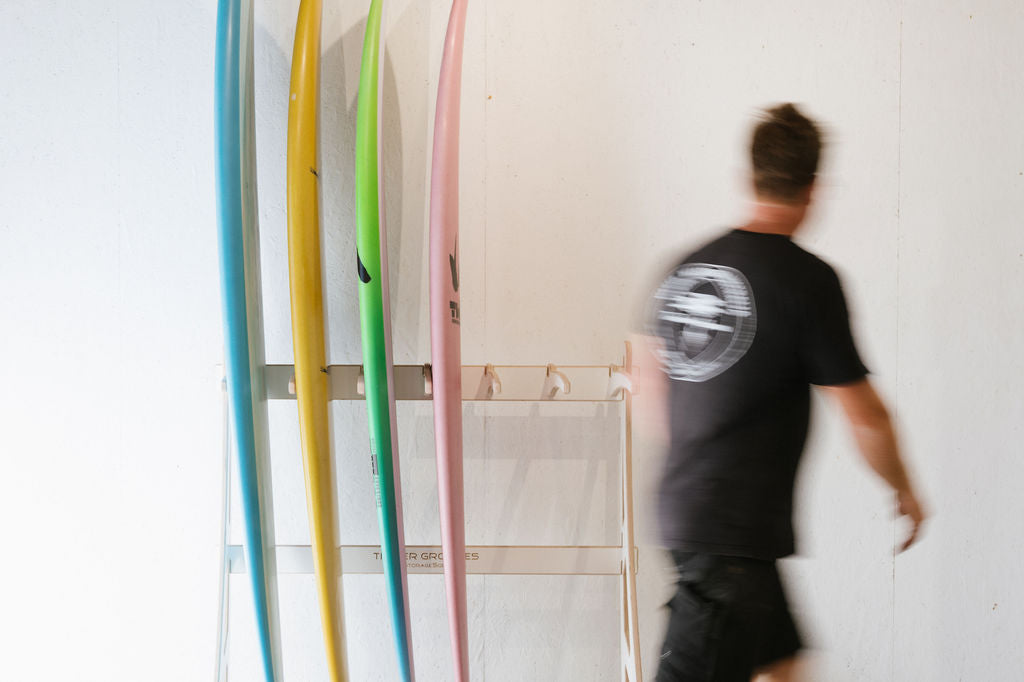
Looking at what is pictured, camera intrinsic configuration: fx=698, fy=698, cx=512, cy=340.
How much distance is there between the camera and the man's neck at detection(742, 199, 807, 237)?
119 centimetres

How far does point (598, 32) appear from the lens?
1.65 m

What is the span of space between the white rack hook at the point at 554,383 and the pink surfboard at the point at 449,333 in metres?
0.19

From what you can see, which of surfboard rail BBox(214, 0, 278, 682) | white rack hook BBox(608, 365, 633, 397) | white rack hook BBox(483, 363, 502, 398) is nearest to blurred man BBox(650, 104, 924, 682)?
white rack hook BBox(608, 365, 633, 397)

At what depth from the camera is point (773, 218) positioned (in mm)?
1195

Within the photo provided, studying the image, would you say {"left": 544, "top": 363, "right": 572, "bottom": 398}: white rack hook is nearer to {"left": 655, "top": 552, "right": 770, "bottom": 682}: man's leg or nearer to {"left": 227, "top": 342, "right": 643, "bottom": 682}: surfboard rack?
{"left": 227, "top": 342, "right": 643, "bottom": 682}: surfboard rack

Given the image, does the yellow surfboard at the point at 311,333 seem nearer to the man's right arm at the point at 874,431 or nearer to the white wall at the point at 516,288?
the white wall at the point at 516,288

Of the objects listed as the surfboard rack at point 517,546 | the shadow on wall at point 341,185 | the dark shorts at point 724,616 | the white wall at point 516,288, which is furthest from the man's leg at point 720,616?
the shadow on wall at point 341,185

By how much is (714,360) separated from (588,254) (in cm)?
56

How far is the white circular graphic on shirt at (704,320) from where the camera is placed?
117cm

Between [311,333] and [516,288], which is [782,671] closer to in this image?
[516,288]

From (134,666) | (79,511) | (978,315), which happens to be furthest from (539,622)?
(978,315)

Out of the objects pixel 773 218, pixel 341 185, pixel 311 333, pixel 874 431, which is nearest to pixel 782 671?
pixel 874 431

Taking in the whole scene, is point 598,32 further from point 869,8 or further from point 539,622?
point 539,622

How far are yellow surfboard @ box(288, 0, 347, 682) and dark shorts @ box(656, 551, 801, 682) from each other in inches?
28.2
